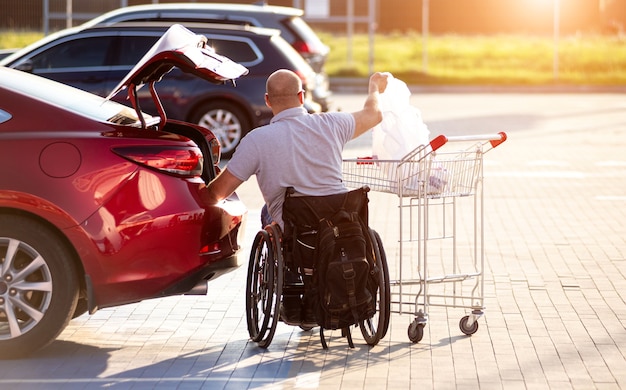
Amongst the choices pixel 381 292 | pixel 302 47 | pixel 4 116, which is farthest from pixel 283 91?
pixel 302 47

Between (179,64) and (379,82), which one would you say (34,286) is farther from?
(379,82)

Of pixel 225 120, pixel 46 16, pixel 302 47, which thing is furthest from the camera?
pixel 46 16

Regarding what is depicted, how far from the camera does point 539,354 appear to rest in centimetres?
661

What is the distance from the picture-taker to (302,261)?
260 inches

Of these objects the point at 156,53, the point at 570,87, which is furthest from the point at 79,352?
the point at 570,87

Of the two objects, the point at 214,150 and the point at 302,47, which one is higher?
the point at 214,150

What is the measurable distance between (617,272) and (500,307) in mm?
1546

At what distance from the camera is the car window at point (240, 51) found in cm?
1603

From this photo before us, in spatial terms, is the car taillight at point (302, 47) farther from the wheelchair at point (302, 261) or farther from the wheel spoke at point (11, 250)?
the wheel spoke at point (11, 250)

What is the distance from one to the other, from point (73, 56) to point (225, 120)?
6.75 ft

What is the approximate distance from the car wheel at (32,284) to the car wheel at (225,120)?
9.60 m

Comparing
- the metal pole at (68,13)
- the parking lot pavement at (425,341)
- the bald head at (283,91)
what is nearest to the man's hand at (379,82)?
the bald head at (283,91)

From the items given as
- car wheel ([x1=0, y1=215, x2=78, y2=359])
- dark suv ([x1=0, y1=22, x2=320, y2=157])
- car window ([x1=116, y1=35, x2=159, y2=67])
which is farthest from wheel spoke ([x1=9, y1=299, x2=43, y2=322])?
car window ([x1=116, y1=35, x2=159, y2=67])

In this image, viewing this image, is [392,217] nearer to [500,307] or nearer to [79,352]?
[500,307]
